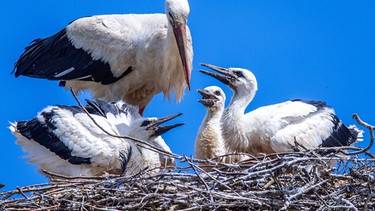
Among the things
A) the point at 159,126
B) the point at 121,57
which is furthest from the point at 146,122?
the point at 121,57

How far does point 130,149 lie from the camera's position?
7758mm

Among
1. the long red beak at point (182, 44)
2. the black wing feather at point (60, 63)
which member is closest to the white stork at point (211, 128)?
the long red beak at point (182, 44)

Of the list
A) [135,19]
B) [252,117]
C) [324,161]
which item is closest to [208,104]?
[252,117]

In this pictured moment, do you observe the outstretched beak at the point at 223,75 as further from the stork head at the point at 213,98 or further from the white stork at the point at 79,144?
the white stork at the point at 79,144

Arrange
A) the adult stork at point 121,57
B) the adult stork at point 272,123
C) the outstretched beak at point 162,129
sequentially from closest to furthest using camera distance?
the adult stork at point 272,123, the outstretched beak at point 162,129, the adult stork at point 121,57

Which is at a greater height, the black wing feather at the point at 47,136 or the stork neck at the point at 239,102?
the stork neck at the point at 239,102

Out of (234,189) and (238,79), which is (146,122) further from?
(234,189)

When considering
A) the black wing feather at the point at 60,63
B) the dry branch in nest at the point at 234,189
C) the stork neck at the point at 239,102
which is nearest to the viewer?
the dry branch in nest at the point at 234,189

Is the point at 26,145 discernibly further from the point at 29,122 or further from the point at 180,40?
the point at 180,40

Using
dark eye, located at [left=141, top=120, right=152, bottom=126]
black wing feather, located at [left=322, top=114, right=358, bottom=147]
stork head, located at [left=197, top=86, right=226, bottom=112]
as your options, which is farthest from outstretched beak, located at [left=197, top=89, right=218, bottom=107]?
black wing feather, located at [left=322, top=114, right=358, bottom=147]

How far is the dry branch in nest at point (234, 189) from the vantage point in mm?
5906

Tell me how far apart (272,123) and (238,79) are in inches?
22.2

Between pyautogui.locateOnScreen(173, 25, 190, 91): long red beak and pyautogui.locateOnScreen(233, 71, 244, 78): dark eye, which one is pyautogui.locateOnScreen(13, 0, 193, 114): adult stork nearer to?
pyautogui.locateOnScreen(173, 25, 190, 91): long red beak

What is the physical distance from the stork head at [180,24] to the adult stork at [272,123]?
43 cm
